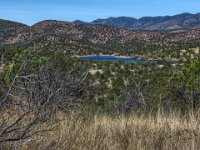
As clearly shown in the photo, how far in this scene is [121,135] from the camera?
444 cm

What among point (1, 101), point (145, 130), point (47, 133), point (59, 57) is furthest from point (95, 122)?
point (59, 57)

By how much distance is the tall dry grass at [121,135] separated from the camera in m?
3.94

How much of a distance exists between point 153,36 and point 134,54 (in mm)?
43683

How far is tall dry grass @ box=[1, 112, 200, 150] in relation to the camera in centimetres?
394

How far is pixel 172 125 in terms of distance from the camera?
4.78m

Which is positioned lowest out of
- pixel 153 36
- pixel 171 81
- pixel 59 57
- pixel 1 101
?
pixel 153 36

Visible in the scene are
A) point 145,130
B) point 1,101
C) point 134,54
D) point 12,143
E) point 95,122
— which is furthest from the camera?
point 134,54

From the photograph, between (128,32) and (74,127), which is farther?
(128,32)

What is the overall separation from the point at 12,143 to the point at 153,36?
14400 centimetres

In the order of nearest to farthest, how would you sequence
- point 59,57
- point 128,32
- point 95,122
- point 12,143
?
point 12,143 → point 95,122 → point 59,57 → point 128,32

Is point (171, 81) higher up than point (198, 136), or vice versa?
point (198, 136)

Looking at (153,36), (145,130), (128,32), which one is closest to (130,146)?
(145,130)

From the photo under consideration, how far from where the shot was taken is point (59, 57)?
11.8m

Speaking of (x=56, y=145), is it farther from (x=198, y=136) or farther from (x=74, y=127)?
(x=198, y=136)
